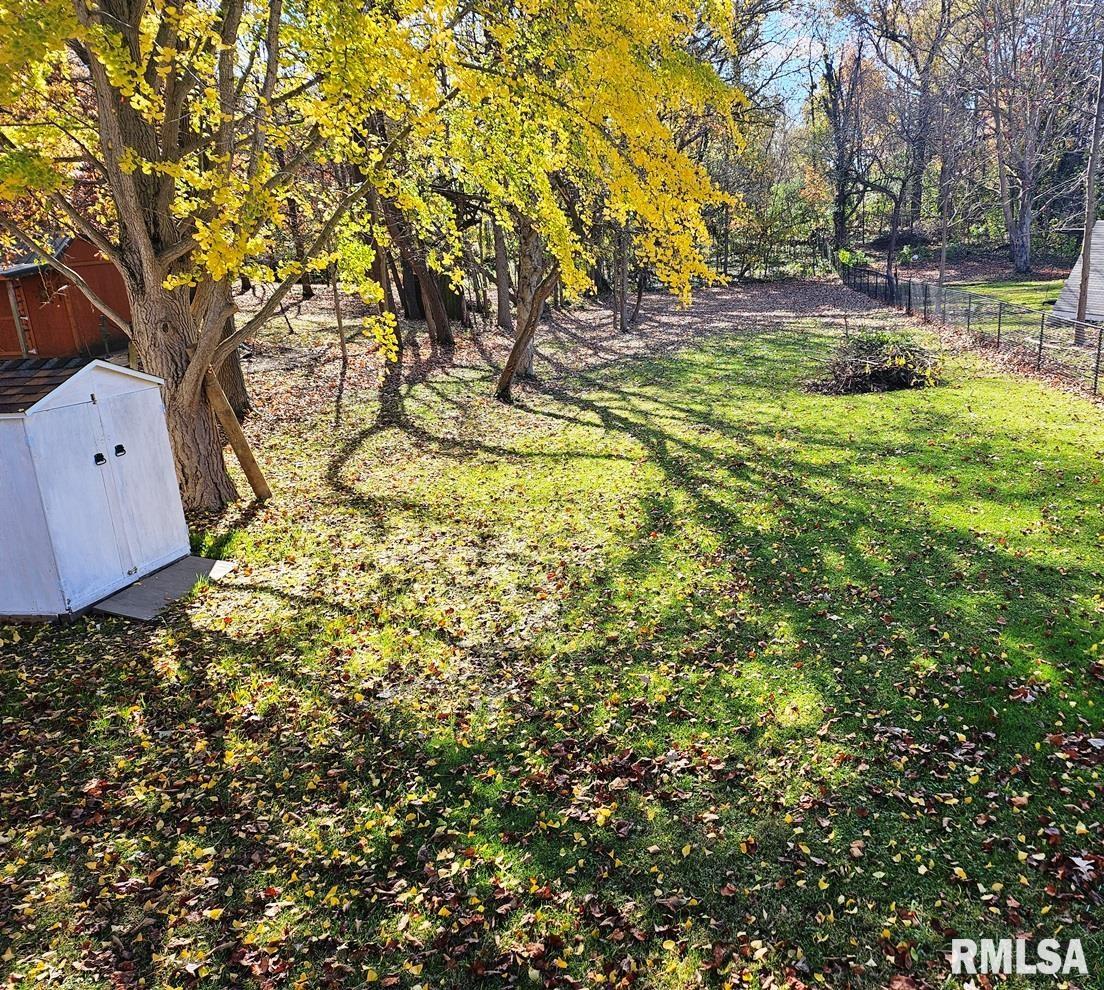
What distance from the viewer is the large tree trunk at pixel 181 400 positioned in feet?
31.5

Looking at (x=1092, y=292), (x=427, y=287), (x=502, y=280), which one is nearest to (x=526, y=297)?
(x=427, y=287)

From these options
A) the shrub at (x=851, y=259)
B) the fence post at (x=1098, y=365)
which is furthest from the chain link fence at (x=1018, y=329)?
the shrub at (x=851, y=259)

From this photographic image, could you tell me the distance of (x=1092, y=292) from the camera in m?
21.8

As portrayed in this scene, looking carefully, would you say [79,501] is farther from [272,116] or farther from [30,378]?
[272,116]

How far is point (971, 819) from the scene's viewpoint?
15.7 feet

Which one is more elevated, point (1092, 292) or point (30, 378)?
point (30, 378)

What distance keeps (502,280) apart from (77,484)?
20.0 meters

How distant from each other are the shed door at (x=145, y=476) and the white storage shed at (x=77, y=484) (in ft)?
0.04

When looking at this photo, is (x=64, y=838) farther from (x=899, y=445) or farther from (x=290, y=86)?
(x=899, y=445)

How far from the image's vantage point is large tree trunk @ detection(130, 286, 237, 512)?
9602 mm

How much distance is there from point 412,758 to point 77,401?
218 inches

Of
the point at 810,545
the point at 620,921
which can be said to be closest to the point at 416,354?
the point at 810,545

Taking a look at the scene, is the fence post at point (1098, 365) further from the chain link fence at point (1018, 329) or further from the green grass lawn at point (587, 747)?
the green grass lawn at point (587, 747)

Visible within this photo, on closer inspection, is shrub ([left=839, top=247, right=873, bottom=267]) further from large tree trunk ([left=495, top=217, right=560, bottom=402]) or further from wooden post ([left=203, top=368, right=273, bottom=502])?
wooden post ([left=203, top=368, right=273, bottom=502])
